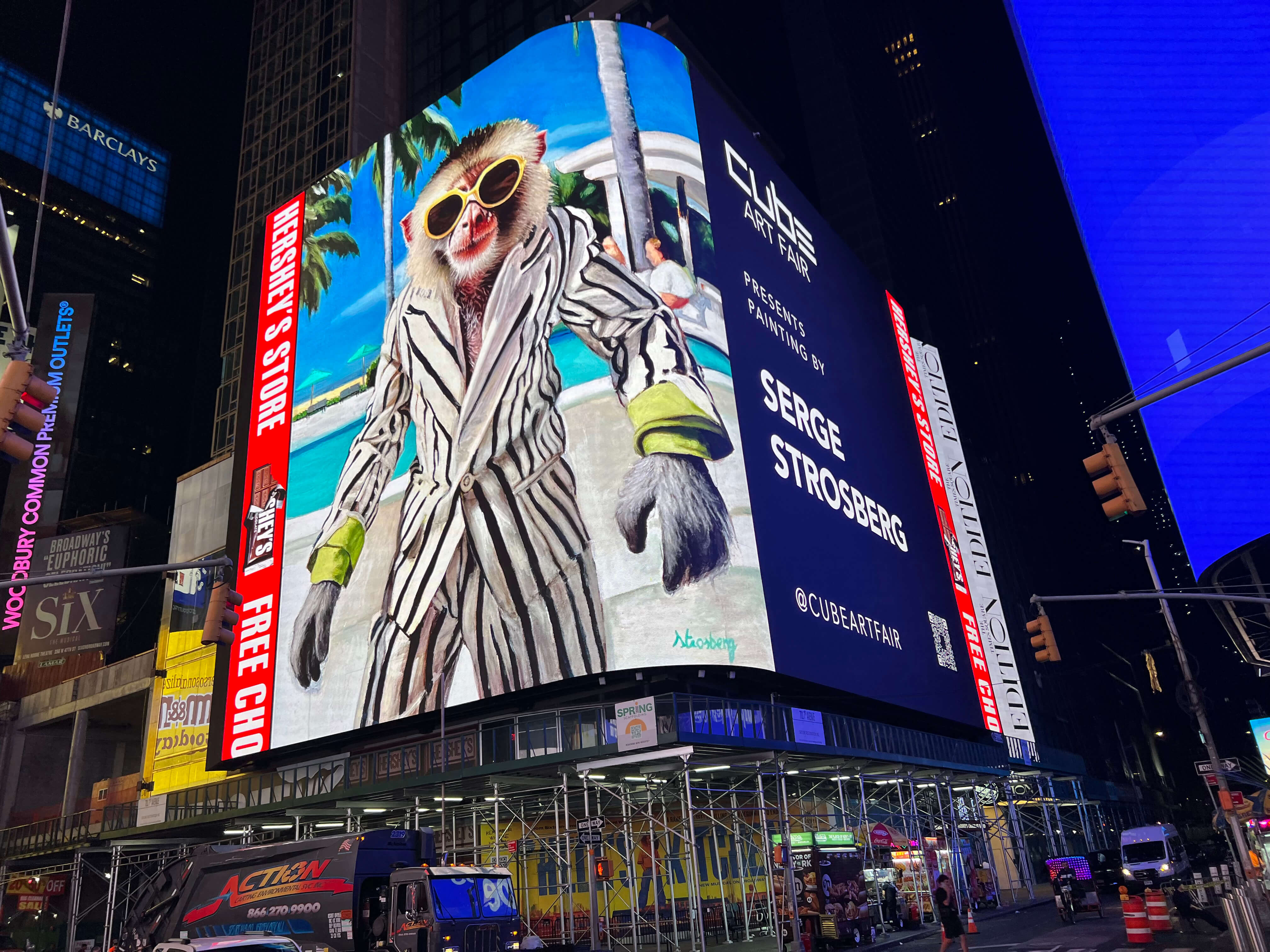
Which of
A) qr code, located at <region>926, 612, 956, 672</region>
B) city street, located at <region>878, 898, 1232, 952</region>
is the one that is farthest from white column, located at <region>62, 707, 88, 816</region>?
qr code, located at <region>926, 612, 956, 672</region>

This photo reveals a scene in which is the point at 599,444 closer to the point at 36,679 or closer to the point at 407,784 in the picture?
the point at 407,784

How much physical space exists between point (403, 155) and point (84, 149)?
68.9m

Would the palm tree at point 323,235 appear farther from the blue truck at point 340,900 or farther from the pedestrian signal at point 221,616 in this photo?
the pedestrian signal at point 221,616

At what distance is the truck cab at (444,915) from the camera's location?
1955cm

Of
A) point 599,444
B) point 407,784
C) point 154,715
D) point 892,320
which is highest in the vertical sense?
point 892,320

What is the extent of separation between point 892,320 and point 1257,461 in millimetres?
40282

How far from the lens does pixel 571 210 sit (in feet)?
127

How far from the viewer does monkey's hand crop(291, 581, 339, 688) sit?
39344mm

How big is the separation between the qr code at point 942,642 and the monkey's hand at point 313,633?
3033 centimetres

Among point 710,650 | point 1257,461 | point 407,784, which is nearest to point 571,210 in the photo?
point 710,650

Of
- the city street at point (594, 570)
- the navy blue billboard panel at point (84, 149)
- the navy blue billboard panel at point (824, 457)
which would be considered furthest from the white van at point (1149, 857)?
the navy blue billboard panel at point (84, 149)

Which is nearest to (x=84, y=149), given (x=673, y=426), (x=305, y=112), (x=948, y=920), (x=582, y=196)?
(x=305, y=112)

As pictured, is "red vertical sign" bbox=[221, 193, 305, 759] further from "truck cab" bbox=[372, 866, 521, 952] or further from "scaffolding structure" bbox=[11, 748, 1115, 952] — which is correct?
"truck cab" bbox=[372, 866, 521, 952]

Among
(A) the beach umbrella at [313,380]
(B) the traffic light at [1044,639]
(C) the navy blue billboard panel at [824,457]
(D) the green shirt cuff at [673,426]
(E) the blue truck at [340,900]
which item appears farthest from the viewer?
(A) the beach umbrella at [313,380]
